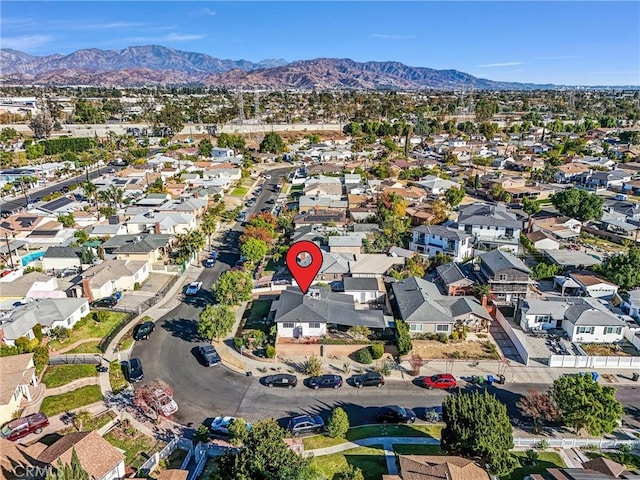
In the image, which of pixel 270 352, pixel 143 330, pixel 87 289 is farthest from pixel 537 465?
pixel 87 289

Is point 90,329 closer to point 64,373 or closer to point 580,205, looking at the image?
point 64,373

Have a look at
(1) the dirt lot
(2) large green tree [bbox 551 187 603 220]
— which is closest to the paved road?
(1) the dirt lot

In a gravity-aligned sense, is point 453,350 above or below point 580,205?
below

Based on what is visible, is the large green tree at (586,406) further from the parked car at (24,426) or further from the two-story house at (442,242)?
the parked car at (24,426)

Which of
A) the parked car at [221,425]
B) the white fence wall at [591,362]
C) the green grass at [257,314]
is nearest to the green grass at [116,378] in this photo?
the parked car at [221,425]

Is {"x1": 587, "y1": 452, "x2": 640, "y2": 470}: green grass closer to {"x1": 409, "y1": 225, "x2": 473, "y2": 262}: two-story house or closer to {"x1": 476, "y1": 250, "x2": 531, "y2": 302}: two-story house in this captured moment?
{"x1": 476, "y1": 250, "x2": 531, "y2": 302}: two-story house

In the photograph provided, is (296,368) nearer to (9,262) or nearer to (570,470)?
(570,470)

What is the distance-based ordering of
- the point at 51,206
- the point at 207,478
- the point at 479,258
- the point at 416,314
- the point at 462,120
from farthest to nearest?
the point at 462,120
the point at 51,206
the point at 479,258
the point at 416,314
the point at 207,478

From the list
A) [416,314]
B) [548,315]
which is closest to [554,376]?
[548,315]
